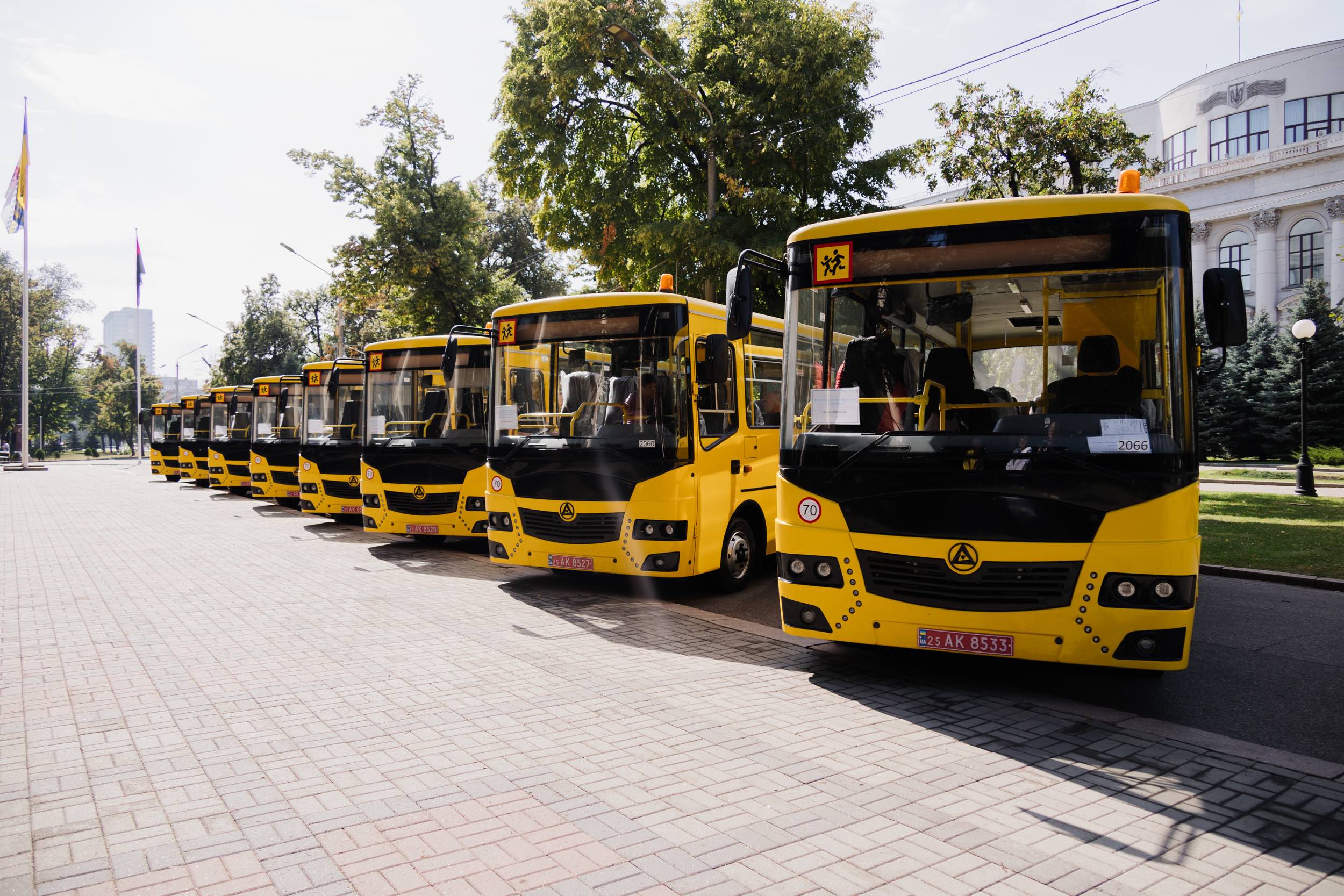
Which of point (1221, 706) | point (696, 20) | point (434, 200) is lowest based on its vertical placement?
point (1221, 706)

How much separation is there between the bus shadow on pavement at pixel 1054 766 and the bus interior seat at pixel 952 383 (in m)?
1.76

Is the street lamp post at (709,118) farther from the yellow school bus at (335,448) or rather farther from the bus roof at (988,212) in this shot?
the bus roof at (988,212)

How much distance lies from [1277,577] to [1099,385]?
22.1 ft

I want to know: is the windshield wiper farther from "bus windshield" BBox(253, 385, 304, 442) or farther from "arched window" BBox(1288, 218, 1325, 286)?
"arched window" BBox(1288, 218, 1325, 286)

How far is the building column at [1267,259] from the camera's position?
168 feet

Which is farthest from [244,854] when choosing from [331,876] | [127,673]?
[127,673]

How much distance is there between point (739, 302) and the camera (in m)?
6.54

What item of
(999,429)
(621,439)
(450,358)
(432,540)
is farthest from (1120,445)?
(432,540)

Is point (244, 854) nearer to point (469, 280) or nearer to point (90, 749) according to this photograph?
point (90, 749)

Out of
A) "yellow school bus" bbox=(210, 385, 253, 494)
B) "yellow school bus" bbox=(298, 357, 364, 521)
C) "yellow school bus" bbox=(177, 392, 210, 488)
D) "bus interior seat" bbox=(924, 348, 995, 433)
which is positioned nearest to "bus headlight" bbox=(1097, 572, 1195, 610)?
"bus interior seat" bbox=(924, 348, 995, 433)

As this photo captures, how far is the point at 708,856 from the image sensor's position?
11.8ft

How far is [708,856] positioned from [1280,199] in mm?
59573

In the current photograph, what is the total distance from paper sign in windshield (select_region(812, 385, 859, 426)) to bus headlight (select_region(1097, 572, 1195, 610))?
5.69 feet

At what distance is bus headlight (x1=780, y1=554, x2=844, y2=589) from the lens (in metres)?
5.90
